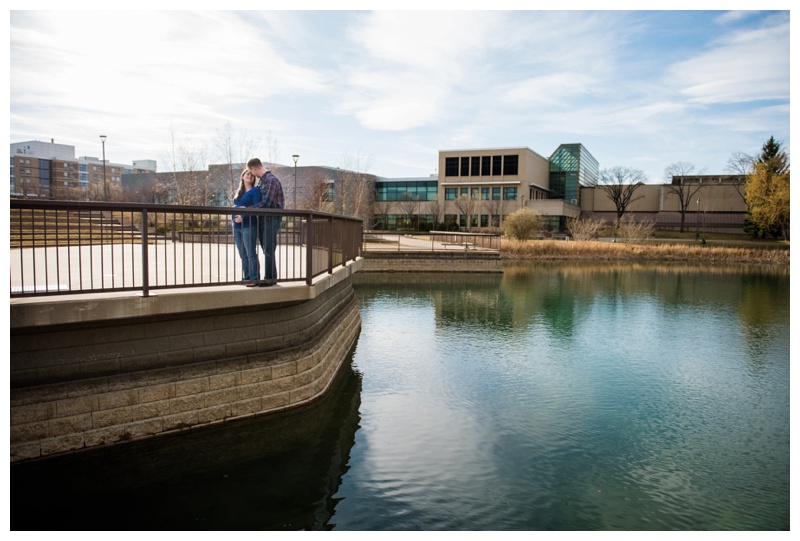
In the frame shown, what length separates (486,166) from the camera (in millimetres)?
75000

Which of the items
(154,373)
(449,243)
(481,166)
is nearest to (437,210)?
(481,166)

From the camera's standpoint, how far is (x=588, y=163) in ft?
301

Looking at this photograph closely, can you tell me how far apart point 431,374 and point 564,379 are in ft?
8.30

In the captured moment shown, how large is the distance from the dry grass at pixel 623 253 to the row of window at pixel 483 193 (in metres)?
28.8

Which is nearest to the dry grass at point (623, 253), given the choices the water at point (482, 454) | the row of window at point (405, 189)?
the water at point (482, 454)

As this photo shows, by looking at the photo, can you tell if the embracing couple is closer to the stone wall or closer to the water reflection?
the stone wall

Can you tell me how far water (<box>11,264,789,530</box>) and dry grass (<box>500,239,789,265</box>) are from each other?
95.1 feet

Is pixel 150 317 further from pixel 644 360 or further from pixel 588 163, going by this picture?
pixel 588 163

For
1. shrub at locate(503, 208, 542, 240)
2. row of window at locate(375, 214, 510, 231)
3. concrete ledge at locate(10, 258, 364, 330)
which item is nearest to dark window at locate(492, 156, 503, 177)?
row of window at locate(375, 214, 510, 231)

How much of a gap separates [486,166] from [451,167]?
4.63 metres

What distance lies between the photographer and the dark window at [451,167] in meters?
76.1

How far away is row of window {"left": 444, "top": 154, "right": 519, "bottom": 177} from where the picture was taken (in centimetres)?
7331

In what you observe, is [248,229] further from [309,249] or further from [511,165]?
[511,165]

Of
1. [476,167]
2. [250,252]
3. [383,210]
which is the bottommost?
[250,252]
